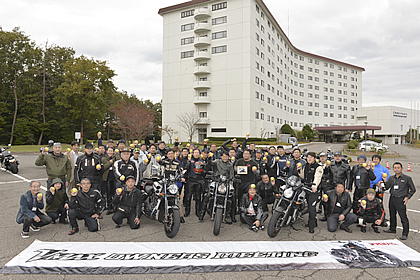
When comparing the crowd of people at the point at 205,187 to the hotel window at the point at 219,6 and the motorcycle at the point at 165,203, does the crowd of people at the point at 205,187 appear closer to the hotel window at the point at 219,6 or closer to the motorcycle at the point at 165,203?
the motorcycle at the point at 165,203

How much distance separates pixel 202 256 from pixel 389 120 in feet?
279

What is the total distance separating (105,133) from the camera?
204 ft

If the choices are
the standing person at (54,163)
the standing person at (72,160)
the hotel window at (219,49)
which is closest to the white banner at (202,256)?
the standing person at (54,163)

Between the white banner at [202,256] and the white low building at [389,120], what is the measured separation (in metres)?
Answer: 77.3

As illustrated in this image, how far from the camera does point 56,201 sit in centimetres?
564

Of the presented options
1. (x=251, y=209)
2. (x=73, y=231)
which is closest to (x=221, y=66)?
(x=251, y=209)

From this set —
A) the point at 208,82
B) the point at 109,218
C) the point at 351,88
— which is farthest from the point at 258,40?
the point at 351,88

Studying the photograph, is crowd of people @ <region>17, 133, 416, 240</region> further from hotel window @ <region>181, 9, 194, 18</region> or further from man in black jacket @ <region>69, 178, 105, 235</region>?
hotel window @ <region>181, 9, 194, 18</region>

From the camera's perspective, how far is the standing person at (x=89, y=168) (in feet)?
20.9

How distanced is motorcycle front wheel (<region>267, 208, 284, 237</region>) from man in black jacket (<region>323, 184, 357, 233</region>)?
124 centimetres

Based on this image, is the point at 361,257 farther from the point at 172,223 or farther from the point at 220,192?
the point at 172,223

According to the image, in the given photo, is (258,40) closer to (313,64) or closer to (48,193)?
(313,64)

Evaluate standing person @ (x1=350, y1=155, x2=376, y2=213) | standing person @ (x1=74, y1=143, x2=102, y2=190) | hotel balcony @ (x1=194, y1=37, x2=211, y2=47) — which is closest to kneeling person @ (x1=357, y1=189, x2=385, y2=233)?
standing person @ (x1=350, y1=155, x2=376, y2=213)

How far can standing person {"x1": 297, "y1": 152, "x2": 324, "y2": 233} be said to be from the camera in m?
5.62
